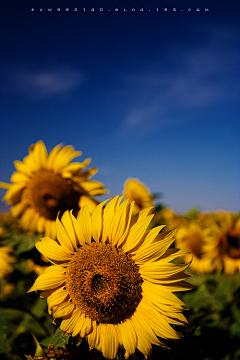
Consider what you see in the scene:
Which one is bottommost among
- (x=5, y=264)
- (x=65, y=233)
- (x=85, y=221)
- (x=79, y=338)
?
(x=5, y=264)

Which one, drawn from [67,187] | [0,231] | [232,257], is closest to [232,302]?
[232,257]

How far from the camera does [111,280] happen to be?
1.78m

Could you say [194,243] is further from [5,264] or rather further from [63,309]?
[63,309]

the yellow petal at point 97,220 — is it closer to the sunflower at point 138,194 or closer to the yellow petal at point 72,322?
the yellow petal at point 72,322

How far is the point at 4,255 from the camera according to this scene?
4145 mm

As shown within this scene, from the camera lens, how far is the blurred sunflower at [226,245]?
Answer: 4551 millimetres

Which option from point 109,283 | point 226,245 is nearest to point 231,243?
point 226,245

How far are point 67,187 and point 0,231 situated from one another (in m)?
1.83

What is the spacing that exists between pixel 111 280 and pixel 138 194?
2.81 meters

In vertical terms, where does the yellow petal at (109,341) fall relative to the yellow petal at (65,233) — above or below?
below

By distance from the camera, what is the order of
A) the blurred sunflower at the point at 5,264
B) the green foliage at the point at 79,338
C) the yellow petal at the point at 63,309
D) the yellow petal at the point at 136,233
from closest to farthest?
the yellow petal at the point at 136,233, the yellow petal at the point at 63,309, the green foliage at the point at 79,338, the blurred sunflower at the point at 5,264

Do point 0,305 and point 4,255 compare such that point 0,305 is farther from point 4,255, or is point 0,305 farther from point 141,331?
point 141,331

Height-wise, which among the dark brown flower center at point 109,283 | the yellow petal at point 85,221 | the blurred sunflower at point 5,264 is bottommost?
the blurred sunflower at point 5,264

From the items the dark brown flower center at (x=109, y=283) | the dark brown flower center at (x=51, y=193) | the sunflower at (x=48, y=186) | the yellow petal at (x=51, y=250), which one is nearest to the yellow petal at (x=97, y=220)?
the dark brown flower center at (x=109, y=283)
